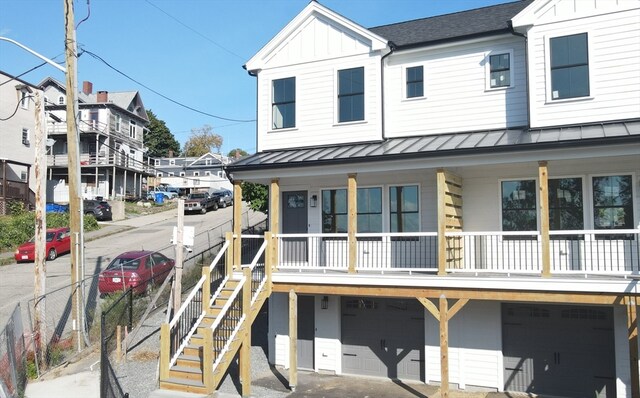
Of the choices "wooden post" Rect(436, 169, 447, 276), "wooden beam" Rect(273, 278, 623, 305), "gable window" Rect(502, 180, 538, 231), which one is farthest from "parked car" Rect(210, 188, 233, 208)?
"wooden post" Rect(436, 169, 447, 276)

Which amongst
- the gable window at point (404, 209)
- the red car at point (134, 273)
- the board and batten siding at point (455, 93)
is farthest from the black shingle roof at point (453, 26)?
the red car at point (134, 273)

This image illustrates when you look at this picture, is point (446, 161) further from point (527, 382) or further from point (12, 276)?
point (12, 276)

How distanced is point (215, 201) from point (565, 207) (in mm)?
39778

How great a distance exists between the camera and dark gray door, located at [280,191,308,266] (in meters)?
16.4

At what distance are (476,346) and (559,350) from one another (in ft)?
6.26

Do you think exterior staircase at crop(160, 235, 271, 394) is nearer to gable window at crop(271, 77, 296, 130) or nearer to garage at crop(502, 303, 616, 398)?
gable window at crop(271, 77, 296, 130)

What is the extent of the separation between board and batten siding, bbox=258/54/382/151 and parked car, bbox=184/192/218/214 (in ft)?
99.5

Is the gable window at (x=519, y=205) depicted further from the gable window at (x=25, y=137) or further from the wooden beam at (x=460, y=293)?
the gable window at (x=25, y=137)

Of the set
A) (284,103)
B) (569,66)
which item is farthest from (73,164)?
(569,66)

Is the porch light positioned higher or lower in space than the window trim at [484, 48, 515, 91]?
lower

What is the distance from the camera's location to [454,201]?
46.2ft

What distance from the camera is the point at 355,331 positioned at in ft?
51.8

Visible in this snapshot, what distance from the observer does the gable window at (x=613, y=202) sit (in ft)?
42.0

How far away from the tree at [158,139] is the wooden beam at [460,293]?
84.3 metres
